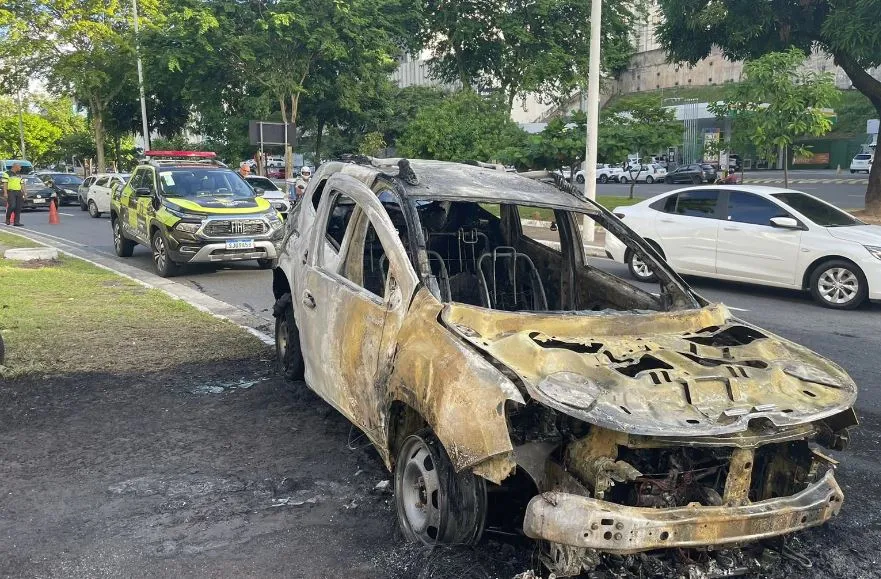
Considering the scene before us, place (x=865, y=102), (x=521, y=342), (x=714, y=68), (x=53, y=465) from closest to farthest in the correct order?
(x=521, y=342) < (x=53, y=465) < (x=865, y=102) < (x=714, y=68)

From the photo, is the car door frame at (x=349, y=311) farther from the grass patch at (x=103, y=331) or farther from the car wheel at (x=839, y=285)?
the car wheel at (x=839, y=285)

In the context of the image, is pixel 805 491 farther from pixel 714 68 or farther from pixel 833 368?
pixel 714 68

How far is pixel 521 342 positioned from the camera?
3.45 metres

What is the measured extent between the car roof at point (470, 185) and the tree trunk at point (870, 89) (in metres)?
16.1

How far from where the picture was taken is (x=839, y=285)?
384 inches

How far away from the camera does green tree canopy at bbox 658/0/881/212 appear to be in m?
16.2

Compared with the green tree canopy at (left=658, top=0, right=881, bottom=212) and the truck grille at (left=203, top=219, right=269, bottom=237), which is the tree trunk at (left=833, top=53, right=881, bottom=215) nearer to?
the green tree canopy at (left=658, top=0, right=881, bottom=212)

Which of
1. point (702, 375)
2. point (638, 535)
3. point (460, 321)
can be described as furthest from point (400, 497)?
point (702, 375)

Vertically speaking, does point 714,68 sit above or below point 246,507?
above

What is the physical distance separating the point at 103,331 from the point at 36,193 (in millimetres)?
26297

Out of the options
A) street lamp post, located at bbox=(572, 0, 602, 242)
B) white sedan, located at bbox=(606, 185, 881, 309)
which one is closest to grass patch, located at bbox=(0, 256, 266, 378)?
white sedan, located at bbox=(606, 185, 881, 309)

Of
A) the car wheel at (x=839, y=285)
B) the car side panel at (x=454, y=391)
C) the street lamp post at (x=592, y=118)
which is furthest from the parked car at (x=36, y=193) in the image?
the car side panel at (x=454, y=391)

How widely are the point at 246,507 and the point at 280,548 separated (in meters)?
0.53

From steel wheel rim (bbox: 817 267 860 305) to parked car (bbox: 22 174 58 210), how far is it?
2906 cm
